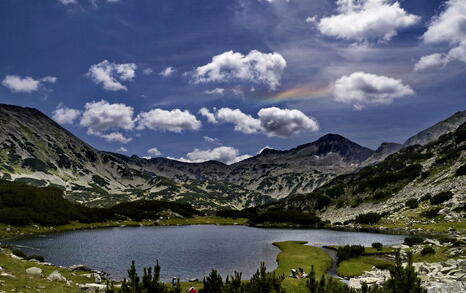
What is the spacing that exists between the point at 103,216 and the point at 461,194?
155m

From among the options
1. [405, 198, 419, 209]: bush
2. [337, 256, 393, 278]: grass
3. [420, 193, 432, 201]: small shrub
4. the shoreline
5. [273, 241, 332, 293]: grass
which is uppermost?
[420, 193, 432, 201]: small shrub

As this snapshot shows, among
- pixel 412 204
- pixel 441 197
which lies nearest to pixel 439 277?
pixel 441 197

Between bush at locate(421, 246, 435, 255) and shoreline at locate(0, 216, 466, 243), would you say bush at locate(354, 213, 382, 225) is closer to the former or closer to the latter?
shoreline at locate(0, 216, 466, 243)

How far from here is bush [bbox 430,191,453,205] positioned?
120 metres

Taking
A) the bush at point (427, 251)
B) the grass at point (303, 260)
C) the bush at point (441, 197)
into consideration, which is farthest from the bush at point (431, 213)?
the bush at point (427, 251)

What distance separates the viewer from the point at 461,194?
117250 millimetres

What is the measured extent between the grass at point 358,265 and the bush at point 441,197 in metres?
77.9

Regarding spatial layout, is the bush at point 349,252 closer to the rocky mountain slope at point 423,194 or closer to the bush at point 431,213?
the rocky mountain slope at point 423,194

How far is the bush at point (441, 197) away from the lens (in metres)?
120

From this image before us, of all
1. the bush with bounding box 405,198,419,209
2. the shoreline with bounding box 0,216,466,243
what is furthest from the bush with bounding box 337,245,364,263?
the bush with bounding box 405,198,419,209

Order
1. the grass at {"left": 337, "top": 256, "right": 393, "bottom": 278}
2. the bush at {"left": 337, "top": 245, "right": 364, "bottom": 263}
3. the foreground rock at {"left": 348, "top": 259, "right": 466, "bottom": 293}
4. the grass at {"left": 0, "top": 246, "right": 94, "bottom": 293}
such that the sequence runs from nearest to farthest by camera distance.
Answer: the foreground rock at {"left": 348, "top": 259, "right": 466, "bottom": 293} < the grass at {"left": 0, "top": 246, "right": 94, "bottom": 293} < the grass at {"left": 337, "top": 256, "right": 393, "bottom": 278} < the bush at {"left": 337, "top": 245, "right": 364, "bottom": 263}

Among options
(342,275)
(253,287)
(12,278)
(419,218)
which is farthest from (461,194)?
(12,278)

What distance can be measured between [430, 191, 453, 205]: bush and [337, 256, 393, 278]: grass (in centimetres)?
7792

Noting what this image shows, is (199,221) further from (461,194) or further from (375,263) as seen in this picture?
(375,263)
